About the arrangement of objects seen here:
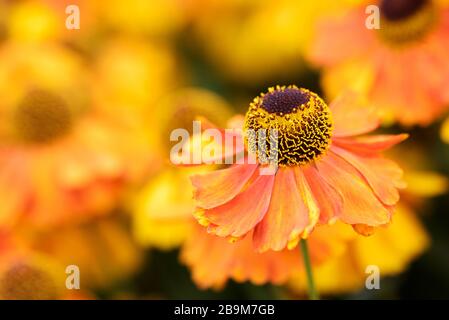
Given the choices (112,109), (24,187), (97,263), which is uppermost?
(112,109)

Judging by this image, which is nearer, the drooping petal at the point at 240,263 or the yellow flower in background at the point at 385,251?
A: the drooping petal at the point at 240,263

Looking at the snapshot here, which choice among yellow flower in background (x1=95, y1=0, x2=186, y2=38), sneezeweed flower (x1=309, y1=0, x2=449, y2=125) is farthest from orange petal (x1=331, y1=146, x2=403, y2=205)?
yellow flower in background (x1=95, y1=0, x2=186, y2=38)

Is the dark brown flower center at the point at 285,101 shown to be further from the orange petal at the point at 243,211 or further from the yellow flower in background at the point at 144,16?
the yellow flower in background at the point at 144,16

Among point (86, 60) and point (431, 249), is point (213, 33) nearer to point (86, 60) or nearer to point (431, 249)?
point (86, 60)

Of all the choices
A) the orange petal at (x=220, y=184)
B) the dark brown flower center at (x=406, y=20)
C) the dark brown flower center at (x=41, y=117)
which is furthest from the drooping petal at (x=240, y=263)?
the dark brown flower center at (x=41, y=117)

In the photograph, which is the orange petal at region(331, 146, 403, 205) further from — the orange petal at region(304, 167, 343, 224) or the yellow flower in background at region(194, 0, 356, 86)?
the yellow flower in background at region(194, 0, 356, 86)
